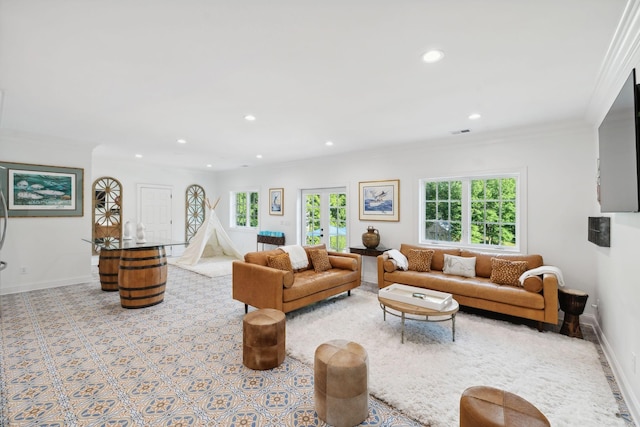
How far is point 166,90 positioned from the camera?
295cm

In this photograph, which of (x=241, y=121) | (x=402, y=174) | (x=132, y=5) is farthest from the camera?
(x=402, y=174)

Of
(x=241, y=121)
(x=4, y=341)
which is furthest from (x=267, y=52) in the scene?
(x=4, y=341)

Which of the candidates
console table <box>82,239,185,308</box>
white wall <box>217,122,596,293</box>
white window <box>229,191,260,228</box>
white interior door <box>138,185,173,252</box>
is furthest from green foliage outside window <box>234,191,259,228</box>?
console table <box>82,239,185,308</box>

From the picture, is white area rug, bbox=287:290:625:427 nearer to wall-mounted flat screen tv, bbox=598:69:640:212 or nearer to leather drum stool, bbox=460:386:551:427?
leather drum stool, bbox=460:386:551:427

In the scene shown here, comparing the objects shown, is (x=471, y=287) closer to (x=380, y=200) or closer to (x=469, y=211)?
(x=469, y=211)

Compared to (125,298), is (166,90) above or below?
above

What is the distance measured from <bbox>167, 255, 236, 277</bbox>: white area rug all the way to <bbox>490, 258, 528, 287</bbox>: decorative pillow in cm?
482

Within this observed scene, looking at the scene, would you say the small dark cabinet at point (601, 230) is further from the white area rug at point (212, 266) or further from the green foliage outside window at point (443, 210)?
the white area rug at point (212, 266)

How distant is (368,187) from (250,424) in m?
4.52

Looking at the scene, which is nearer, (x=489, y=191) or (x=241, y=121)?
(x=241, y=121)

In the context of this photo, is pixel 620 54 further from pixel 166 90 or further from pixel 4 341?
pixel 4 341

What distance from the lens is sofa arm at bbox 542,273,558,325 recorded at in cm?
326

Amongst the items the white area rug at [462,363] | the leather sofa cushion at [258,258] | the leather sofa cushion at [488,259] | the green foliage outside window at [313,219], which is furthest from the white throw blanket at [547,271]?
the green foliage outside window at [313,219]

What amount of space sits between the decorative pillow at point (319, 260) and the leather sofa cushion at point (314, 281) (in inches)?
2.9
